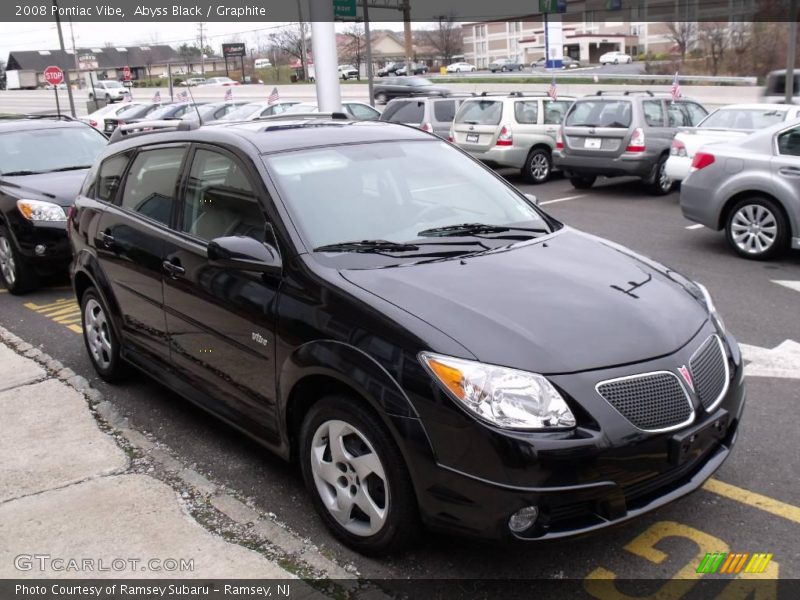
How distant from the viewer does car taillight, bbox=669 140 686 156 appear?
12.6 metres

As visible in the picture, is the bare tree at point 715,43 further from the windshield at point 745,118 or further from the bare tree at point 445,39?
the bare tree at point 445,39

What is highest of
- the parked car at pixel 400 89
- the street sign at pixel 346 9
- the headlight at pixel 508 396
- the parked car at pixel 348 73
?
the street sign at pixel 346 9

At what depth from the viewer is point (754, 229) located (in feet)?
27.7

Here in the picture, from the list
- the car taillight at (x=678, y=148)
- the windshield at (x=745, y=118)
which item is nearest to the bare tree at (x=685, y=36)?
the windshield at (x=745, y=118)

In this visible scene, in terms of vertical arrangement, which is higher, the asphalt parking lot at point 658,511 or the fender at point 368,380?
the fender at point 368,380

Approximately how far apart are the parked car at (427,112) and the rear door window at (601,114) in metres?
3.62

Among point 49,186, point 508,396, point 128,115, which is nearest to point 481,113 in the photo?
point 49,186

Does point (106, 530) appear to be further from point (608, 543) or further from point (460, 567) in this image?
point (608, 543)

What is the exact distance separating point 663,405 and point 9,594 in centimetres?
→ 265

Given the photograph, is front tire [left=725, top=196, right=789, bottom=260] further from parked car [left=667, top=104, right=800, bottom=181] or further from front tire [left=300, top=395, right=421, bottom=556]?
front tire [left=300, top=395, right=421, bottom=556]

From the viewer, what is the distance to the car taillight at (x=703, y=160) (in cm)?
879

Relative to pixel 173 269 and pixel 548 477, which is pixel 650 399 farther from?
pixel 173 269

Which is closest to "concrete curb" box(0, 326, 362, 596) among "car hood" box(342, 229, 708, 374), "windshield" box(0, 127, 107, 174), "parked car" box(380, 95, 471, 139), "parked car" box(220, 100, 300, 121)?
"car hood" box(342, 229, 708, 374)

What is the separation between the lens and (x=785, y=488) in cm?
377
